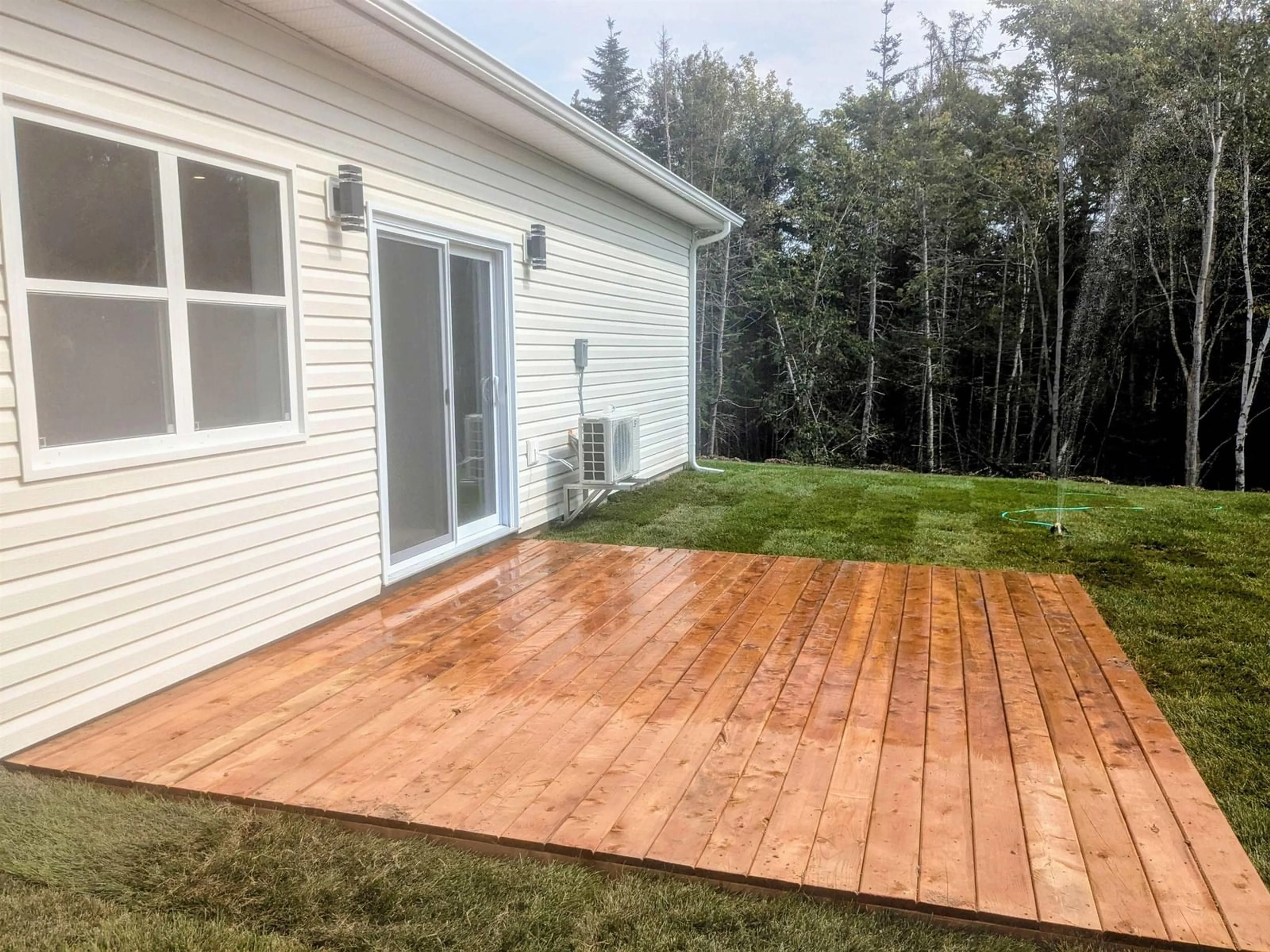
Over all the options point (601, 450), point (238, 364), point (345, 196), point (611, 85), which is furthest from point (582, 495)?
point (611, 85)

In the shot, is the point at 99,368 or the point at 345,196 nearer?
the point at 99,368

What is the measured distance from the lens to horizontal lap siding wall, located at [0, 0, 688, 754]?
2605mm

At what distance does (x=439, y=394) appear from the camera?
470 cm

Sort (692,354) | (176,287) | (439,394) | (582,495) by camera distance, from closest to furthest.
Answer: (176,287)
(439,394)
(582,495)
(692,354)

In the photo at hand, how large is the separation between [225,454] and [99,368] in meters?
0.58

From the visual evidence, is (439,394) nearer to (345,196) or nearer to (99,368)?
(345,196)

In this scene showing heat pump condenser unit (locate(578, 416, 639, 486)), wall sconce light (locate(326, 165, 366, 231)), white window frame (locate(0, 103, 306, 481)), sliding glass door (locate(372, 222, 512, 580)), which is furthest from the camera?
heat pump condenser unit (locate(578, 416, 639, 486))

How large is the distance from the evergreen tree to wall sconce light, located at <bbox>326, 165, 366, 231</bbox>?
18519 mm

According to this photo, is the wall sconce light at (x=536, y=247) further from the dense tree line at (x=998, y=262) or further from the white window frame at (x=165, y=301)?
the dense tree line at (x=998, y=262)

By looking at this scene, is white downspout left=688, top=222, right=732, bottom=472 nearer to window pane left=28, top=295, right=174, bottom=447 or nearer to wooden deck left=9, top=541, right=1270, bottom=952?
wooden deck left=9, top=541, right=1270, bottom=952

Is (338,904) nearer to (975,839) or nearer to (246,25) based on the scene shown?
(975,839)

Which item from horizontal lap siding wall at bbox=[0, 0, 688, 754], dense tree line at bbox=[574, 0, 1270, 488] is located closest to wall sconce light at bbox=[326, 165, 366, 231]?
horizontal lap siding wall at bbox=[0, 0, 688, 754]

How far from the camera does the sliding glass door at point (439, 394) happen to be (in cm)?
432

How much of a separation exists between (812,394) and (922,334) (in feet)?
7.35
